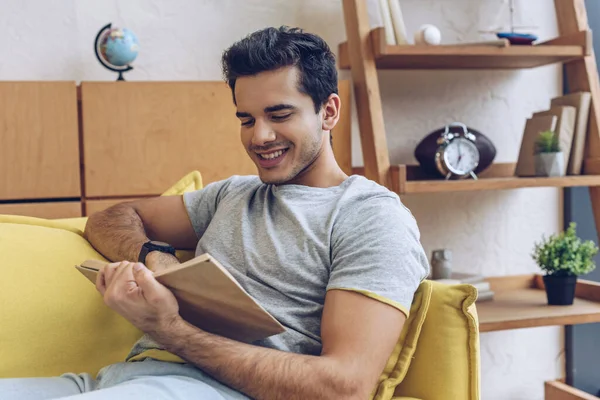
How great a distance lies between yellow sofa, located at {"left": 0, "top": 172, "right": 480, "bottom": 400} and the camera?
1322 millimetres

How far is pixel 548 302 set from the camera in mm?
2408

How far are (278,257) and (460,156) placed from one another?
114cm

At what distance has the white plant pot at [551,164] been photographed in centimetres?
236

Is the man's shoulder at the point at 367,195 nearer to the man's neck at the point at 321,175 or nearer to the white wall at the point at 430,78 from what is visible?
the man's neck at the point at 321,175

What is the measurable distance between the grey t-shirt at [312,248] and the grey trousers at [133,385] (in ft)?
0.31

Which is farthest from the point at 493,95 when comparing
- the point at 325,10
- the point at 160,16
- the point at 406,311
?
the point at 406,311

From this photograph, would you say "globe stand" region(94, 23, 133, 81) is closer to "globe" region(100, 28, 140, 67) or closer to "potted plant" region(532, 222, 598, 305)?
"globe" region(100, 28, 140, 67)

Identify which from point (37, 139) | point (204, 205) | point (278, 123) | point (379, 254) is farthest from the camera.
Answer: point (37, 139)

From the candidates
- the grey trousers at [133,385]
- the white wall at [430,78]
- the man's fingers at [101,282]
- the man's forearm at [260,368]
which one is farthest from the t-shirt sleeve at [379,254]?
the white wall at [430,78]

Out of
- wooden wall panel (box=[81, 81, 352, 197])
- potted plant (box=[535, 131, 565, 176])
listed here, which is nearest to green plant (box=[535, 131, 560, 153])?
potted plant (box=[535, 131, 565, 176])

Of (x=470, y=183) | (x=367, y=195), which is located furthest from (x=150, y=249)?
(x=470, y=183)

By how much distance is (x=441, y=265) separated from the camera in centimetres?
244

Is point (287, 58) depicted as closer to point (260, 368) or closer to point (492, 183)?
point (260, 368)

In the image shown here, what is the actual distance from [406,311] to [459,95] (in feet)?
5.10
